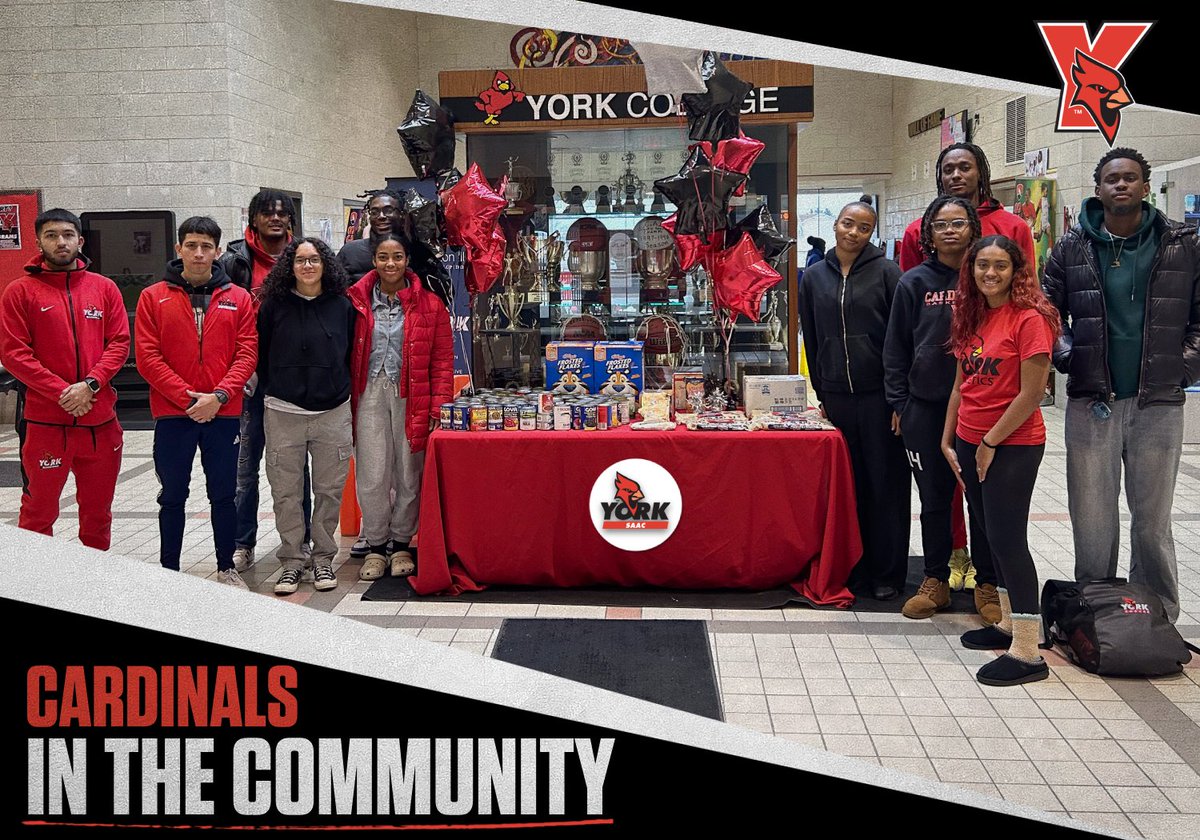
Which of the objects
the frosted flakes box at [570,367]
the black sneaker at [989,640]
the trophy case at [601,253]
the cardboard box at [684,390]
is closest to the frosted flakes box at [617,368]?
the frosted flakes box at [570,367]

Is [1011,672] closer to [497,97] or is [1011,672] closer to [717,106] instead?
[717,106]

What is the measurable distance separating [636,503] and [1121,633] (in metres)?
1.63

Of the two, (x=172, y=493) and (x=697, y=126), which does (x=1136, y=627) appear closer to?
(x=697, y=126)

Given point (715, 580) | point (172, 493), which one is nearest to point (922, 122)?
point (715, 580)

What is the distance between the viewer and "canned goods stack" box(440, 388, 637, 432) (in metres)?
4.12

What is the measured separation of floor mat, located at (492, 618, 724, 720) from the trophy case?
193cm

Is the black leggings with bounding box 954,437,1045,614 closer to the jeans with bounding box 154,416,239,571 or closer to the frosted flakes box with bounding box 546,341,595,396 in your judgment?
the frosted flakes box with bounding box 546,341,595,396

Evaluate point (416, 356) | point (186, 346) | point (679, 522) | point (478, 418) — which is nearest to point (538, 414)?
point (478, 418)

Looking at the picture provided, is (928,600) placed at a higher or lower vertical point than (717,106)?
lower

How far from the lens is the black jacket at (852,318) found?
161 inches

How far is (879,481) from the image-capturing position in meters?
4.11

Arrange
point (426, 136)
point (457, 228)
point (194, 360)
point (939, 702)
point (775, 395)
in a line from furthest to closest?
point (426, 136) → point (457, 228) → point (775, 395) → point (194, 360) → point (939, 702)

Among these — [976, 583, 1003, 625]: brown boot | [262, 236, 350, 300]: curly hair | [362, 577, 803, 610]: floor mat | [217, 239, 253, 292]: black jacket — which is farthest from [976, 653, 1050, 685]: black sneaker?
[217, 239, 253, 292]: black jacket

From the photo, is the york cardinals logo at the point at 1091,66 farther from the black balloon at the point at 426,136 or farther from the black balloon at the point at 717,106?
the black balloon at the point at 426,136
